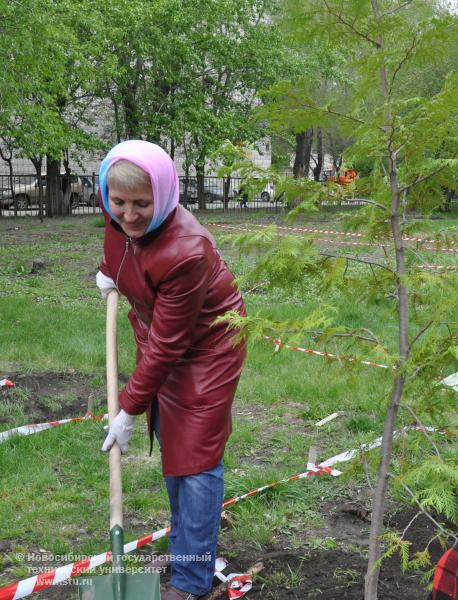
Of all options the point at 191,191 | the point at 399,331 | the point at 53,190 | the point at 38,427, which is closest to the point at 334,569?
the point at 399,331

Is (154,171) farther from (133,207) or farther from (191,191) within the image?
(191,191)

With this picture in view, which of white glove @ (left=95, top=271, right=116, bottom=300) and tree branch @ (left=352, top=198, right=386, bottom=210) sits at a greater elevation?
tree branch @ (left=352, top=198, right=386, bottom=210)

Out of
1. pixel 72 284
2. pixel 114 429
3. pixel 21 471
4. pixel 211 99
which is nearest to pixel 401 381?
pixel 114 429

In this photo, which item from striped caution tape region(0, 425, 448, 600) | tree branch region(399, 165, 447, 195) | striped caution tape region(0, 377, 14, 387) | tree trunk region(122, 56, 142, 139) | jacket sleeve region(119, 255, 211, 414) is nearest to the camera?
tree branch region(399, 165, 447, 195)

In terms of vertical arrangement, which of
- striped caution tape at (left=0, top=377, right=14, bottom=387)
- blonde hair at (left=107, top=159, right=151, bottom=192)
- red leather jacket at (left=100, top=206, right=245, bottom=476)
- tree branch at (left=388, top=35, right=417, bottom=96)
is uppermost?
tree branch at (left=388, top=35, right=417, bottom=96)

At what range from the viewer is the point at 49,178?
2398 cm

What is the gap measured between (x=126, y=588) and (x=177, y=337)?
36.1 inches

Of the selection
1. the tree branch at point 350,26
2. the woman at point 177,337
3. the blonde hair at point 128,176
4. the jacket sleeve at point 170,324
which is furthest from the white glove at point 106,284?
the tree branch at point 350,26

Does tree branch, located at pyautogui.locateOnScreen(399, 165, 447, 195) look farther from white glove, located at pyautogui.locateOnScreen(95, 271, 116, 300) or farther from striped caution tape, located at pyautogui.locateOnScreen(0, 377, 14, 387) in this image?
striped caution tape, located at pyautogui.locateOnScreen(0, 377, 14, 387)

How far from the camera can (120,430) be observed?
9.54 ft

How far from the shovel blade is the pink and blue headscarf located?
1.26 m

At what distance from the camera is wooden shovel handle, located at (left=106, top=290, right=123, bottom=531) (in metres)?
2.88

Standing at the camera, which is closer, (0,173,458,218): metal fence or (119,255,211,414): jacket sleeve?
(119,255,211,414): jacket sleeve

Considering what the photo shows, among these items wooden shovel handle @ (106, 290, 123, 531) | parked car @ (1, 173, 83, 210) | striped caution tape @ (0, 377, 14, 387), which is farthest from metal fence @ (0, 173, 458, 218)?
wooden shovel handle @ (106, 290, 123, 531)
